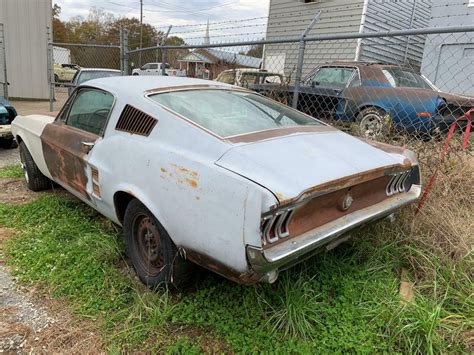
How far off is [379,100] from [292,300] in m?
4.47

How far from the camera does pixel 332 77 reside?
720cm

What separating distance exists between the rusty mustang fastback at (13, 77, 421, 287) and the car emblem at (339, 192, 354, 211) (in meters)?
0.01

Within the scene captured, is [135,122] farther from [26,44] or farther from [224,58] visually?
[26,44]

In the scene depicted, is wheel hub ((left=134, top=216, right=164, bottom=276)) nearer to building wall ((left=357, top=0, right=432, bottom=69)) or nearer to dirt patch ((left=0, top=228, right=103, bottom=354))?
dirt patch ((left=0, top=228, right=103, bottom=354))

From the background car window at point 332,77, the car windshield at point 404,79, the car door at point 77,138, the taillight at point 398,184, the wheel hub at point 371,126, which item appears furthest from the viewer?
the background car window at point 332,77

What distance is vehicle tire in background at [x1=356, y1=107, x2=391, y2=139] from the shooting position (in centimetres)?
470

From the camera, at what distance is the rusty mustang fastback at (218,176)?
187cm

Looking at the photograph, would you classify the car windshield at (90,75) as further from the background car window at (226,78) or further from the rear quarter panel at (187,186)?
the rear quarter panel at (187,186)

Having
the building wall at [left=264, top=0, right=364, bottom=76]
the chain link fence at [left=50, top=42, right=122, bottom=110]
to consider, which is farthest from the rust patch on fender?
the chain link fence at [left=50, top=42, right=122, bottom=110]

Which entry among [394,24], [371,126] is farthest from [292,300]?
[394,24]


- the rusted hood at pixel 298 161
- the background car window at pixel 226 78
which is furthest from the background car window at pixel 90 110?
the background car window at pixel 226 78

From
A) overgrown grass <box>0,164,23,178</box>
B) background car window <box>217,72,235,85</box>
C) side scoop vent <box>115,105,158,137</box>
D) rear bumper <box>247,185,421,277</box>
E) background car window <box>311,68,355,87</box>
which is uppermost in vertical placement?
background car window <box>311,68,355,87</box>

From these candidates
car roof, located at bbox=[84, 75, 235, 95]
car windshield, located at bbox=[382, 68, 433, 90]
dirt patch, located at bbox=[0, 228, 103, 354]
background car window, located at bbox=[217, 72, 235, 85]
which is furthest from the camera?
background car window, located at bbox=[217, 72, 235, 85]

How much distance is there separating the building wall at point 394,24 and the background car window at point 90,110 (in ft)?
33.1
